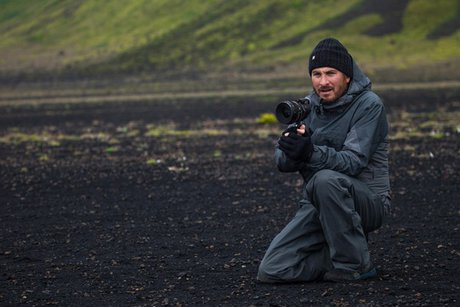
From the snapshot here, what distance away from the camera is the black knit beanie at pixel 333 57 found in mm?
7070

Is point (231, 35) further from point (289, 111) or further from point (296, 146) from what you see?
point (296, 146)

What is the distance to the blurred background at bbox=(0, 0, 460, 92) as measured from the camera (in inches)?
2132

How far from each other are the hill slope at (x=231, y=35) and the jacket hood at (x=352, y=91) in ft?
→ 151

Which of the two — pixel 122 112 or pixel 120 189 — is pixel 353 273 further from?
pixel 122 112

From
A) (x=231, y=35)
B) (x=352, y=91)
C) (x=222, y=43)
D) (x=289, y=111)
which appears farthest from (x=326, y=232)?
(x=231, y=35)

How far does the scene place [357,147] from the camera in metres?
6.95

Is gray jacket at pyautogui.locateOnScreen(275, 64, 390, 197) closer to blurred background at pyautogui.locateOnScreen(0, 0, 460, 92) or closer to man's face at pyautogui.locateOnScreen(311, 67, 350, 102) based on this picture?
man's face at pyautogui.locateOnScreen(311, 67, 350, 102)

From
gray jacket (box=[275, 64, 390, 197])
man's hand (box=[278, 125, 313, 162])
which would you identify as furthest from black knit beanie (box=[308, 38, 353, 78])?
man's hand (box=[278, 125, 313, 162])

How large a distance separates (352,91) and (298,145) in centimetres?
78

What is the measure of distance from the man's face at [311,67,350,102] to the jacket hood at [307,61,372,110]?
50 millimetres

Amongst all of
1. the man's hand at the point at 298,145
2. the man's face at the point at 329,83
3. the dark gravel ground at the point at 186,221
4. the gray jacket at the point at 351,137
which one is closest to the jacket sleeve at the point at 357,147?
the gray jacket at the point at 351,137

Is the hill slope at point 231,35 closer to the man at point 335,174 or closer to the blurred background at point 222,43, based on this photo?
the blurred background at point 222,43

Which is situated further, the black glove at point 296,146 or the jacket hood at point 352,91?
the jacket hood at point 352,91

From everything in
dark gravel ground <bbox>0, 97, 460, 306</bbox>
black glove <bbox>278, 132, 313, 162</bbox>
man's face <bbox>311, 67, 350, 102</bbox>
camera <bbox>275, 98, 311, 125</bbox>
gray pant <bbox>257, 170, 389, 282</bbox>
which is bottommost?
dark gravel ground <bbox>0, 97, 460, 306</bbox>
